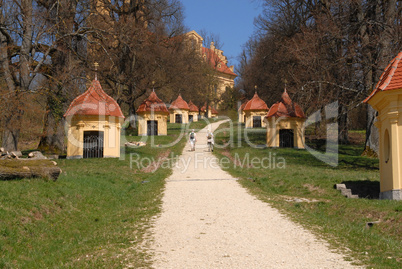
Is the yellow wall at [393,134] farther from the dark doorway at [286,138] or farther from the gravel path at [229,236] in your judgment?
the dark doorway at [286,138]

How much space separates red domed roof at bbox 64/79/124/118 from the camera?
72.2 ft

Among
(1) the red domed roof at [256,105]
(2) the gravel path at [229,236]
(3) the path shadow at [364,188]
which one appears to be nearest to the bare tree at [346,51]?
(3) the path shadow at [364,188]

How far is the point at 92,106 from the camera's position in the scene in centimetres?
2239

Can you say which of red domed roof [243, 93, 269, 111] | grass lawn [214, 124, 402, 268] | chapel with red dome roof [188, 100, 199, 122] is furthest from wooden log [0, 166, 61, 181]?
chapel with red dome roof [188, 100, 199, 122]

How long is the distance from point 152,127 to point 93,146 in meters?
15.2

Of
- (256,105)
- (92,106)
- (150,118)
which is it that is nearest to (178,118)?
(256,105)

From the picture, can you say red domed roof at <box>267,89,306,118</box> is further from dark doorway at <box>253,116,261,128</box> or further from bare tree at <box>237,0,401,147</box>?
dark doorway at <box>253,116,261,128</box>

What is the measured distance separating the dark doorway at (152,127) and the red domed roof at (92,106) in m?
14.2

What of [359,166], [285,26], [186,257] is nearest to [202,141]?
[285,26]

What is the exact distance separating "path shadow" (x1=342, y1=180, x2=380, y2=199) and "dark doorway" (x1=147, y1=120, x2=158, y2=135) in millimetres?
25133

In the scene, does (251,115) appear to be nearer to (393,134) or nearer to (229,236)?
(393,134)

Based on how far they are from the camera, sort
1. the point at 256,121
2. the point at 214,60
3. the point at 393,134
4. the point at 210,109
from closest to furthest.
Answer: the point at 393,134 < the point at 256,121 < the point at 210,109 < the point at 214,60

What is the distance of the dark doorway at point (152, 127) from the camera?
3775cm

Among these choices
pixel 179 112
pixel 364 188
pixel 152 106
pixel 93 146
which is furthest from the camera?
pixel 179 112
